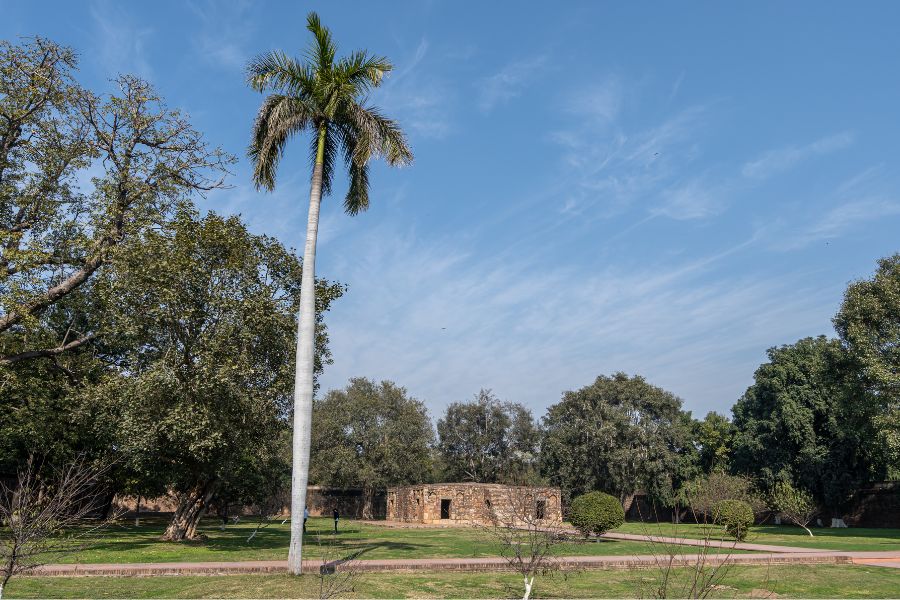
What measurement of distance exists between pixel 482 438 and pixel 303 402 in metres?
48.0

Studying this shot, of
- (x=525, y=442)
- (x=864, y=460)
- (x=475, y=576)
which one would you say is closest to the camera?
(x=475, y=576)

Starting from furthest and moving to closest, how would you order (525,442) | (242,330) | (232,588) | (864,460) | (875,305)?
(525,442) → (864,460) → (875,305) → (242,330) → (232,588)

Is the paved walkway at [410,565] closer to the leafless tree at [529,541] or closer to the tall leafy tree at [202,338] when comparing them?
the leafless tree at [529,541]

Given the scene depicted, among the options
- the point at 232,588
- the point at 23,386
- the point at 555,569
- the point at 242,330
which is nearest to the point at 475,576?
the point at 555,569

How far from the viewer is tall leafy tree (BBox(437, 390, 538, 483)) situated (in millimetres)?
60312

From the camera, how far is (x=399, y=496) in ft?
152

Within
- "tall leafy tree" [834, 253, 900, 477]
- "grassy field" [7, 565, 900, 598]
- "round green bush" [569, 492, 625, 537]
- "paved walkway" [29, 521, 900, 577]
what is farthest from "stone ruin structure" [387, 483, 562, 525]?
"grassy field" [7, 565, 900, 598]

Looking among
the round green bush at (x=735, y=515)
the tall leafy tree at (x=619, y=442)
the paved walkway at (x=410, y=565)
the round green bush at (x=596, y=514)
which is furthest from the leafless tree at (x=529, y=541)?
the tall leafy tree at (x=619, y=442)

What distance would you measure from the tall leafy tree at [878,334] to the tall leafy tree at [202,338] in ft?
78.0

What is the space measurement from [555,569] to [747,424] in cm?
3476

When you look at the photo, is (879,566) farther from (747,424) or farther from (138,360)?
(747,424)

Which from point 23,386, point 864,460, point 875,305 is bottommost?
point 864,460

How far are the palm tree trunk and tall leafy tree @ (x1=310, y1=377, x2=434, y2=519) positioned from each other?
37638 mm

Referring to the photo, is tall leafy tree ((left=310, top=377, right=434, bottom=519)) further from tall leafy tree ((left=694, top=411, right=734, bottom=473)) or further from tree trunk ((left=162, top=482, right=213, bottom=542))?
tree trunk ((left=162, top=482, right=213, bottom=542))
